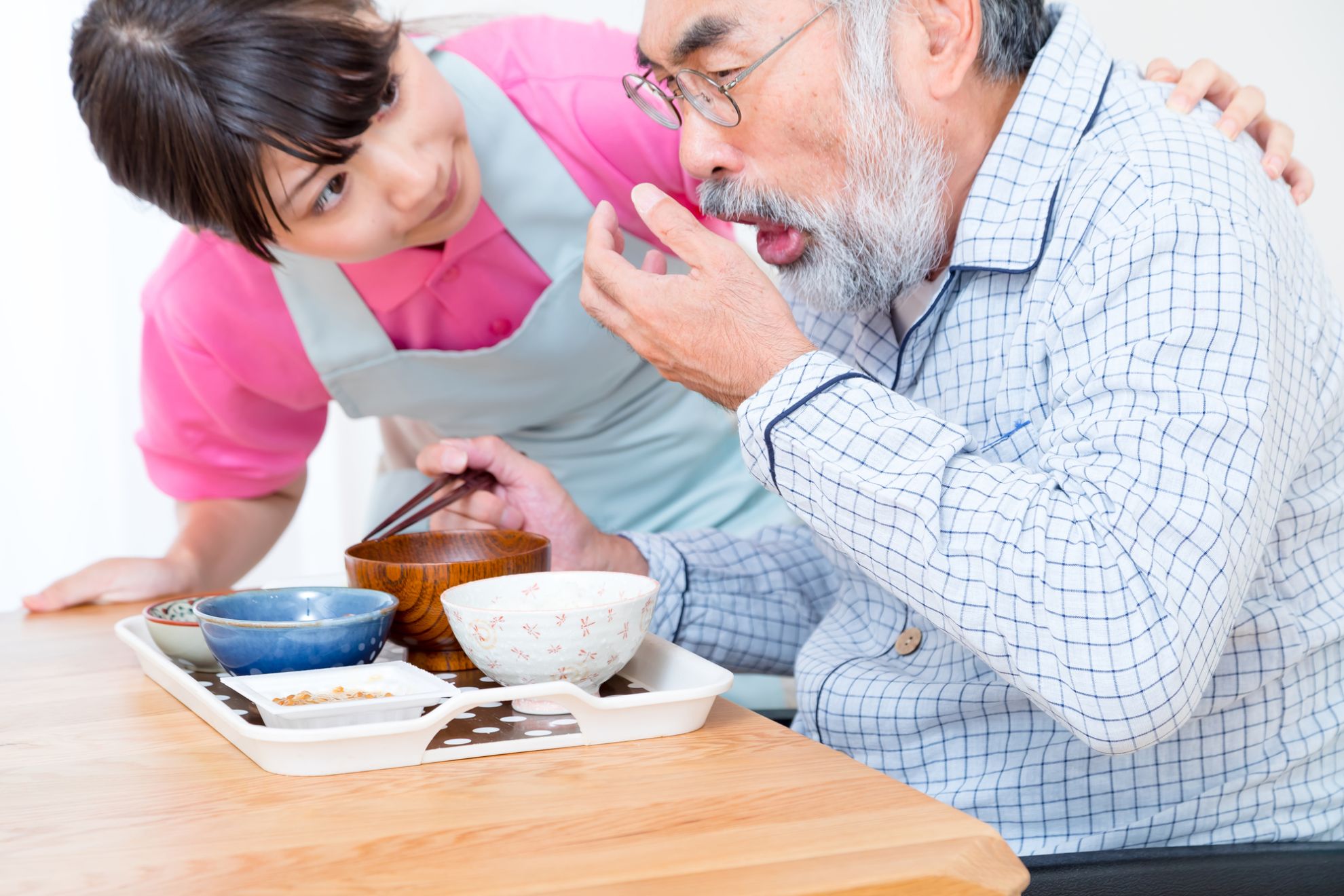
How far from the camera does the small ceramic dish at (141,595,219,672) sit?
3.19ft

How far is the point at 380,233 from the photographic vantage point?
4.31 ft

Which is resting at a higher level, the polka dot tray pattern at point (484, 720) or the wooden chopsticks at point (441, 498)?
the wooden chopsticks at point (441, 498)

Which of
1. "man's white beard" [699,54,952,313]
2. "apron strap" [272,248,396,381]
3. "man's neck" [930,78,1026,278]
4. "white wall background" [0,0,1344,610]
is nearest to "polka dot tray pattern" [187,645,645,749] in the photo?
"man's white beard" [699,54,952,313]

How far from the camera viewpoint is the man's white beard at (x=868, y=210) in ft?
3.65

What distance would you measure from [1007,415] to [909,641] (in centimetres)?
24

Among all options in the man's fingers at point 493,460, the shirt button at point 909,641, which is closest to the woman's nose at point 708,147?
the man's fingers at point 493,460

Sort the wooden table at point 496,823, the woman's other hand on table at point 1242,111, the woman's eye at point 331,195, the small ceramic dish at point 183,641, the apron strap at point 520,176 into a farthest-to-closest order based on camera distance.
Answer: the apron strap at point 520,176 < the woman's eye at point 331,195 < the woman's other hand on table at point 1242,111 < the small ceramic dish at point 183,641 < the wooden table at point 496,823

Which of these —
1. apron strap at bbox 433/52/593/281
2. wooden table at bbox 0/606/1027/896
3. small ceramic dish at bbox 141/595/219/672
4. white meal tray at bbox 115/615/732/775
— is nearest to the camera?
wooden table at bbox 0/606/1027/896

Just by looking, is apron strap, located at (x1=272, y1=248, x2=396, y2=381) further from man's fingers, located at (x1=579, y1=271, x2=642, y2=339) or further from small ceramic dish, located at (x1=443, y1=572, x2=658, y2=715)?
small ceramic dish, located at (x1=443, y1=572, x2=658, y2=715)

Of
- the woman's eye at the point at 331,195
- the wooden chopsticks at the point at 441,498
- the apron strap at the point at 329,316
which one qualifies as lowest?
the wooden chopsticks at the point at 441,498

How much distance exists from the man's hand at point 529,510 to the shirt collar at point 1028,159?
471 mm

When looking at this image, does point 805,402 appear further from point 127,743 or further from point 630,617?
point 127,743

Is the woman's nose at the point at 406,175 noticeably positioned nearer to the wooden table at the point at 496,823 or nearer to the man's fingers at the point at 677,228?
the man's fingers at the point at 677,228

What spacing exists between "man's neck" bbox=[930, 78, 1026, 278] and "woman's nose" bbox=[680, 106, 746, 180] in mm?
199
